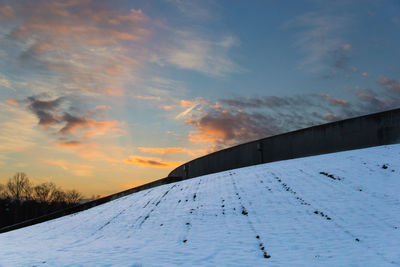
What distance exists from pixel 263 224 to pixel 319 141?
8827 millimetres

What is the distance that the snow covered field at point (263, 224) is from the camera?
8.80m

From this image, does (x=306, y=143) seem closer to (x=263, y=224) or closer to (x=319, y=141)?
(x=319, y=141)

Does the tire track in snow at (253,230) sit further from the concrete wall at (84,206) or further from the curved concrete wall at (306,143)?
the concrete wall at (84,206)

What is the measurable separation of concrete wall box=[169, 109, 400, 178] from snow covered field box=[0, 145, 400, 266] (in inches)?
25.5

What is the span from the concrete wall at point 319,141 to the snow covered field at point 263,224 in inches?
25.5

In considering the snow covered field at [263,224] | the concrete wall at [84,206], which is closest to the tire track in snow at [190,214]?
the snow covered field at [263,224]

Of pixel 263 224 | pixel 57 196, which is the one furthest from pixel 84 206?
pixel 57 196

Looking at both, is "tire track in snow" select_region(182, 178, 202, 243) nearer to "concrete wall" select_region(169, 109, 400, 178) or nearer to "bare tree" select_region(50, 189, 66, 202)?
"concrete wall" select_region(169, 109, 400, 178)

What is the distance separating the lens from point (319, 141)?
Answer: 18.5 m

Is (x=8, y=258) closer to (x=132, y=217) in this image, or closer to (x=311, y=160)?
(x=132, y=217)

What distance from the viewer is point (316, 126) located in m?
18.5

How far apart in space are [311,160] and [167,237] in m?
9.49

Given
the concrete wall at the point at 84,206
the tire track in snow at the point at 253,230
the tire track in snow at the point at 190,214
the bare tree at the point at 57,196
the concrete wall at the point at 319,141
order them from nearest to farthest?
the tire track in snow at the point at 253,230 → the tire track in snow at the point at 190,214 → the concrete wall at the point at 319,141 → the concrete wall at the point at 84,206 → the bare tree at the point at 57,196

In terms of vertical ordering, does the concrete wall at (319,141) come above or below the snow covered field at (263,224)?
above
